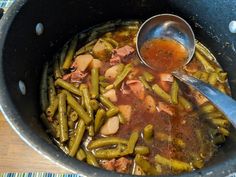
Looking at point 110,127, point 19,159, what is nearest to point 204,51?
point 110,127

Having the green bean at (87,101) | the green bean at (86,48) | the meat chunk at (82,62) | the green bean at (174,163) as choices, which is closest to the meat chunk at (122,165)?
the green bean at (174,163)

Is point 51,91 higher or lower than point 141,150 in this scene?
higher

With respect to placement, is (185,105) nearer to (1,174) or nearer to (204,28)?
(204,28)

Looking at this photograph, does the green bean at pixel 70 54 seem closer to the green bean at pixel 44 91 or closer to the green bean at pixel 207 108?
the green bean at pixel 44 91

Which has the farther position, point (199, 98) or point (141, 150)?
point (199, 98)

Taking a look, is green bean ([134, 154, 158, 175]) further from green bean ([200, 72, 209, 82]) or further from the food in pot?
green bean ([200, 72, 209, 82])

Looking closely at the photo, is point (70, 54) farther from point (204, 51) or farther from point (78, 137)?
point (204, 51)
